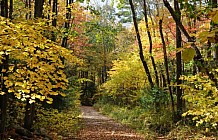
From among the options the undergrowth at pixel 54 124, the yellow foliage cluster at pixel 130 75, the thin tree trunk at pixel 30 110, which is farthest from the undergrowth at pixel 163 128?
the yellow foliage cluster at pixel 130 75

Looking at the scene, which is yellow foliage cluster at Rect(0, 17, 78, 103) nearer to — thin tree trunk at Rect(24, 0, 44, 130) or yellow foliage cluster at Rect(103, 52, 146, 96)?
thin tree trunk at Rect(24, 0, 44, 130)

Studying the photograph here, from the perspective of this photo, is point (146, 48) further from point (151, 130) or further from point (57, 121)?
point (57, 121)

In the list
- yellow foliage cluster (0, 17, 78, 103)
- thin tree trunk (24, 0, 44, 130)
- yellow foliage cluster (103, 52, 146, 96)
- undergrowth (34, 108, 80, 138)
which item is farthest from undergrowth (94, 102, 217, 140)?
yellow foliage cluster (0, 17, 78, 103)

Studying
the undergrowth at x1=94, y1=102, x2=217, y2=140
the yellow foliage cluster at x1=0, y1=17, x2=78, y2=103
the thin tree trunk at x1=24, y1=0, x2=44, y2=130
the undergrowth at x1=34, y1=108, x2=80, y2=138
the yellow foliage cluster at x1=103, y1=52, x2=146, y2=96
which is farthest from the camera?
the yellow foliage cluster at x1=103, y1=52, x2=146, y2=96

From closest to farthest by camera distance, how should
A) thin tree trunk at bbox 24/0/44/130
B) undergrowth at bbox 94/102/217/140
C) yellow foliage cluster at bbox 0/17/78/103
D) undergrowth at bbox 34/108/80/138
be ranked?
yellow foliage cluster at bbox 0/17/78/103 < thin tree trunk at bbox 24/0/44/130 < undergrowth at bbox 34/108/80/138 < undergrowth at bbox 94/102/217/140

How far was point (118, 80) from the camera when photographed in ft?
64.8

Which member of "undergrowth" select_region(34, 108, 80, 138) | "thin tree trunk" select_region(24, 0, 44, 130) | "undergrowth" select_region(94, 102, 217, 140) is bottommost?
"undergrowth" select_region(94, 102, 217, 140)

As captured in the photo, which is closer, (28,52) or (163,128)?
(28,52)

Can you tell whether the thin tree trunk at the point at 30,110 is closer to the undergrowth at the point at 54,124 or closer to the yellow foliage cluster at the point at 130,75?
the undergrowth at the point at 54,124

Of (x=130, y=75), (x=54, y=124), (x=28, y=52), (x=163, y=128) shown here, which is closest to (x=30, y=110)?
(x=54, y=124)

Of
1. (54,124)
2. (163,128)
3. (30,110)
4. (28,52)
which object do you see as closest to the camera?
(28,52)

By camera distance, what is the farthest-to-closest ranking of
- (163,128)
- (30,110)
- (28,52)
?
1. (163,128)
2. (30,110)
3. (28,52)

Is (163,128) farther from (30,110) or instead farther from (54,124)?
(30,110)

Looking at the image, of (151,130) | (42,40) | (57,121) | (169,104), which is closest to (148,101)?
(169,104)
